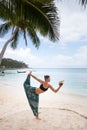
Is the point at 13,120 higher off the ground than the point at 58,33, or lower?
lower

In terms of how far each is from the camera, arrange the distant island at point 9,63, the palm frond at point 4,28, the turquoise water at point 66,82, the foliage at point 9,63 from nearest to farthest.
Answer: the palm frond at point 4,28 → the turquoise water at point 66,82 → the distant island at point 9,63 → the foliage at point 9,63

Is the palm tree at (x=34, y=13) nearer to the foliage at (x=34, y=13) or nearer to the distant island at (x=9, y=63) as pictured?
the foliage at (x=34, y=13)

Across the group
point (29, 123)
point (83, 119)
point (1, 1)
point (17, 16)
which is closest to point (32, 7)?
point (17, 16)

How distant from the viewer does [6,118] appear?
5.18 metres

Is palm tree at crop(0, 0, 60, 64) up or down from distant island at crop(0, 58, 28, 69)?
up

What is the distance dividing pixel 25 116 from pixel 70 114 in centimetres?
124

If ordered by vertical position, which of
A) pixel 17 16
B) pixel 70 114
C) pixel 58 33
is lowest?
pixel 70 114

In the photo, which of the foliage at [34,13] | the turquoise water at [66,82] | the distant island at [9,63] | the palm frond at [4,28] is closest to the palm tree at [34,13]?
the foliage at [34,13]

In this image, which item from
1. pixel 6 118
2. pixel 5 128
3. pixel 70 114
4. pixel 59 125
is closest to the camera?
pixel 5 128

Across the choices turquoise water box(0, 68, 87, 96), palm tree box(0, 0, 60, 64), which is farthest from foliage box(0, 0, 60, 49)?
turquoise water box(0, 68, 87, 96)

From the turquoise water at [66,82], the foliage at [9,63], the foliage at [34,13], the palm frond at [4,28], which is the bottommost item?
the foliage at [9,63]

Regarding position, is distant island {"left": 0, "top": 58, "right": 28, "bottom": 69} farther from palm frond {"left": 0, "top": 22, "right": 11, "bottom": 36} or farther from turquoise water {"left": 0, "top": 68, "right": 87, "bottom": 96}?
palm frond {"left": 0, "top": 22, "right": 11, "bottom": 36}

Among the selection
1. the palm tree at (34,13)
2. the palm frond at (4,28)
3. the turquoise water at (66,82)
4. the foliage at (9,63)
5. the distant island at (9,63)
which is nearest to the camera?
the palm tree at (34,13)

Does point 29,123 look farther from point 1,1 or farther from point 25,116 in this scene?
point 1,1
